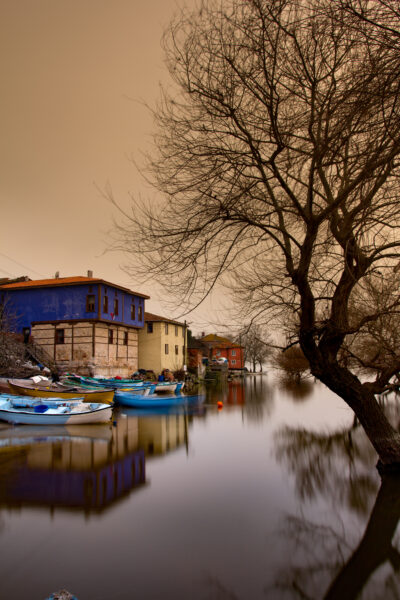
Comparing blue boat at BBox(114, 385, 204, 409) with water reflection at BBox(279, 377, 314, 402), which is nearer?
blue boat at BBox(114, 385, 204, 409)

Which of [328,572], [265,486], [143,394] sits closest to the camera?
[328,572]

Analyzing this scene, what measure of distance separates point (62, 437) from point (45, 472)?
15.7 ft

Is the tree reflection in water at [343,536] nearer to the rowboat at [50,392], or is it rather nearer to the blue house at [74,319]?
the rowboat at [50,392]

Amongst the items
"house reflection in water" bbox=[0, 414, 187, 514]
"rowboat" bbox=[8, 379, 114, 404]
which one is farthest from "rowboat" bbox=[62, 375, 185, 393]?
"house reflection in water" bbox=[0, 414, 187, 514]

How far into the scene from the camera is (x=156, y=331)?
130 ft

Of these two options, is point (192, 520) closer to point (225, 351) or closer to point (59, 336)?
point (59, 336)

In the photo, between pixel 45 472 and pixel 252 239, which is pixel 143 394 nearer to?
pixel 45 472

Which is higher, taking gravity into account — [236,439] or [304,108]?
[304,108]

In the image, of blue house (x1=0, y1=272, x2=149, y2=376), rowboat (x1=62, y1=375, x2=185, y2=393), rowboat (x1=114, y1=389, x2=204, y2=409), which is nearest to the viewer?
rowboat (x1=114, y1=389, x2=204, y2=409)

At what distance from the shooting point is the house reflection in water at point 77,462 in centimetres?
860

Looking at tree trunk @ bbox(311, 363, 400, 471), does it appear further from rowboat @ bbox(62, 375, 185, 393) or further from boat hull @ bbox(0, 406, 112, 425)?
rowboat @ bbox(62, 375, 185, 393)

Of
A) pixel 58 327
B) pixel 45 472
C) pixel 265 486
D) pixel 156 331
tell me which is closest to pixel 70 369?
pixel 58 327

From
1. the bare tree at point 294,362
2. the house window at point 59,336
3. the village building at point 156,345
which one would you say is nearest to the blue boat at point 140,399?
the house window at point 59,336

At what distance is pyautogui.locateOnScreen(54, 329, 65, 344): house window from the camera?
30.8 m
